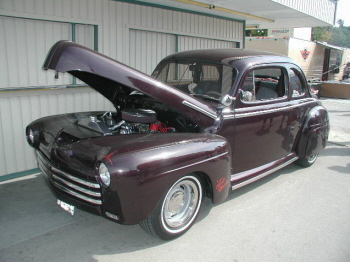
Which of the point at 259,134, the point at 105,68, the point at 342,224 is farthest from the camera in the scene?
the point at 259,134

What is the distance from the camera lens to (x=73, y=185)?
2832 mm

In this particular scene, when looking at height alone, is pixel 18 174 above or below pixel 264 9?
below

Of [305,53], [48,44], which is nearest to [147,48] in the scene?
[48,44]

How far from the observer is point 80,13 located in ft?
17.3

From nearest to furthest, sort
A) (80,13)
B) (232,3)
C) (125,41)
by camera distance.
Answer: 1. (80,13)
2. (125,41)
3. (232,3)

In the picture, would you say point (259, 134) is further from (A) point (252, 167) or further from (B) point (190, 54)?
(B) point (190, 54)

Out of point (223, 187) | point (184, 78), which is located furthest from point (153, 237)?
point (184, 78)

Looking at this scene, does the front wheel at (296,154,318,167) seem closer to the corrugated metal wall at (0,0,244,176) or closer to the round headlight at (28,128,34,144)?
the corrugated metal wall at (0,0,244,176)

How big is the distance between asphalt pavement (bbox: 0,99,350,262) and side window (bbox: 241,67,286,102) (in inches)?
52.4

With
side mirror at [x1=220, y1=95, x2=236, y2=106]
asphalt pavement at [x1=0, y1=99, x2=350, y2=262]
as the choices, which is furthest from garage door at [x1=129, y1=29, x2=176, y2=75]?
side mirror at [x1=220, y1=95, x2=236, y2=106]

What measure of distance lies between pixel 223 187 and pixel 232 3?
5016mm

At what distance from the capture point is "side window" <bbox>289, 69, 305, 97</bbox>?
4.69 meters

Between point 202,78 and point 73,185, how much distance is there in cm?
211

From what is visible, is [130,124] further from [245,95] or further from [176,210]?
[245,95]
